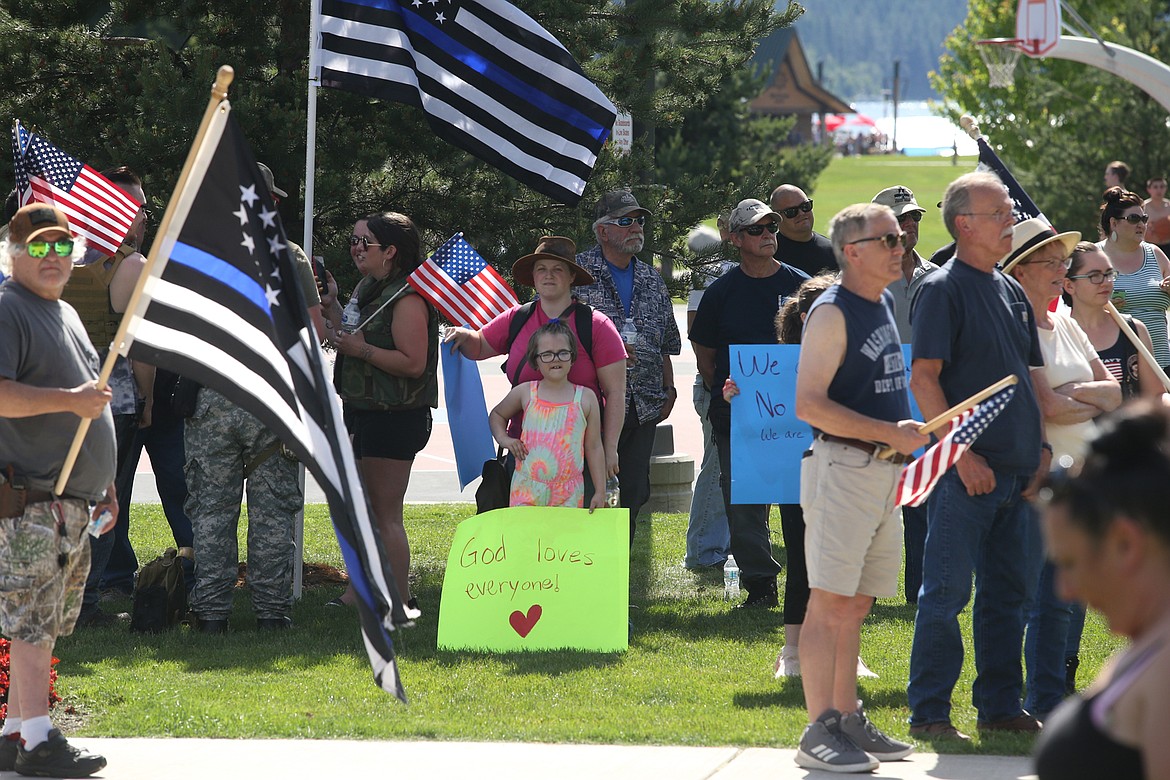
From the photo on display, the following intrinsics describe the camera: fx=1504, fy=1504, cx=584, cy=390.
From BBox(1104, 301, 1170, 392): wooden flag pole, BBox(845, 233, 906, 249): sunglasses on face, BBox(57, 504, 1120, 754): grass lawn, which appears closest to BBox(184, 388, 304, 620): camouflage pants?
BBox(57, 504, 1120, 754): grass lawn

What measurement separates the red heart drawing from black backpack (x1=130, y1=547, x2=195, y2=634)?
6.17ft

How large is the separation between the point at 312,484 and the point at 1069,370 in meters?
8.50

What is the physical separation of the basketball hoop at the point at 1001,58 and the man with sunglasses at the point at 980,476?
23329mm

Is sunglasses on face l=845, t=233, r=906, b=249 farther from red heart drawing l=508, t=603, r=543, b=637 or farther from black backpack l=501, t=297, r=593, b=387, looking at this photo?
red heart drawing l=508, t=603, r=543, b=637

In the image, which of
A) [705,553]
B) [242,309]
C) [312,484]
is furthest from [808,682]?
[312,484]

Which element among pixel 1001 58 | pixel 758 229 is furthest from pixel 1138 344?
pixel 1001 58

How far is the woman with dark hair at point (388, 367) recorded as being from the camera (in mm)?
7902

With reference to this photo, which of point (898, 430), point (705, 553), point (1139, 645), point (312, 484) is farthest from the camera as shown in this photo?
point (312, 484)

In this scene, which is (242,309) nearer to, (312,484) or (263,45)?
(263,45)

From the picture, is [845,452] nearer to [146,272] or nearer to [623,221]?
Answer: [146,272]

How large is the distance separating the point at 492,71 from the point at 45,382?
385 centimetres

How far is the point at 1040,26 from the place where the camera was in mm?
28031

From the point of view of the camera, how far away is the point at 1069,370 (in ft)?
20.0

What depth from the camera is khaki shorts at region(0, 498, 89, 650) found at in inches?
207
